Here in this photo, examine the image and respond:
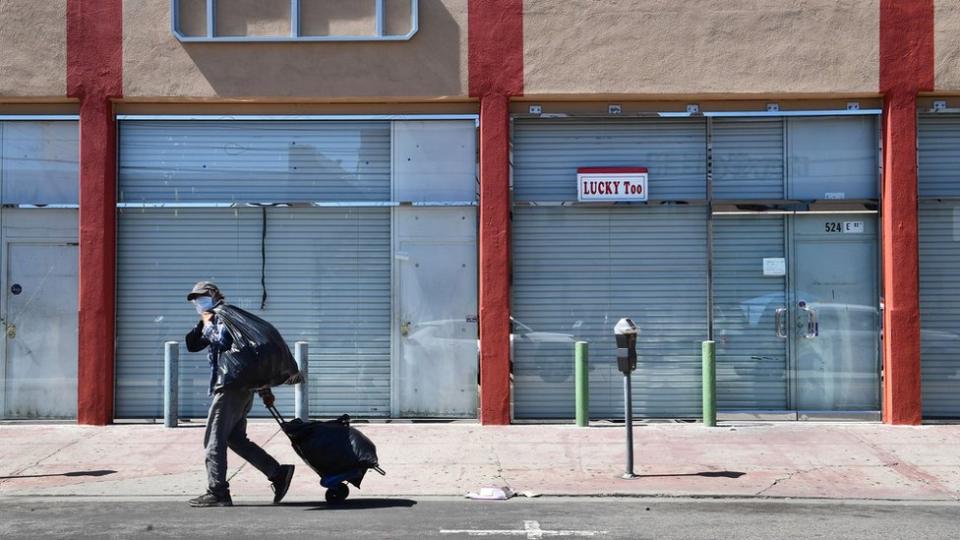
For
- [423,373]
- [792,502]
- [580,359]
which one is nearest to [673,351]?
[580,359]

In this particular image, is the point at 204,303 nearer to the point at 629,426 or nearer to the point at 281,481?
the point at 281,481

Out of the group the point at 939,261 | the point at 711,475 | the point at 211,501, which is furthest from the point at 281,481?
the point at 939,261

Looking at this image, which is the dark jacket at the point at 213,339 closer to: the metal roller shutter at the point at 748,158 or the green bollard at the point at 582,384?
the green bollard at the point at 582,384

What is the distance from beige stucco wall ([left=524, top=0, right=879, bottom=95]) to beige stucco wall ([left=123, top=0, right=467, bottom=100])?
1660mm

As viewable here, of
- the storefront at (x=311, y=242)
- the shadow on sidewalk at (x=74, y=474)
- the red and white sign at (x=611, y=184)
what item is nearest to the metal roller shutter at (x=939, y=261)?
the red and white sign at (x=611, y=184)

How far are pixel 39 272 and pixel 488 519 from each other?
7777 millimetres

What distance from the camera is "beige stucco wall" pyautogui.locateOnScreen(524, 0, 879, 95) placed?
1312 cm

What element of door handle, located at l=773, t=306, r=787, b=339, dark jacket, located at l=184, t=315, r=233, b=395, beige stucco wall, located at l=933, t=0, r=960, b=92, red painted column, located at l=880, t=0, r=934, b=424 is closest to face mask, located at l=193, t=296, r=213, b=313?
dark jacket, located at l=184, t=315, r=233, b=395

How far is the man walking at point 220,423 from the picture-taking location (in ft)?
29.0

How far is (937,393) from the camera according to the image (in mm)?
13289

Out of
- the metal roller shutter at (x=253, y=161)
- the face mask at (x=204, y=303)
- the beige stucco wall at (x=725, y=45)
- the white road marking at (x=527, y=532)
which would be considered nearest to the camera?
the white road marking at (x=527, y=532)

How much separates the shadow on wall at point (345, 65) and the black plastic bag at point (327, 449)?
18.1 feet

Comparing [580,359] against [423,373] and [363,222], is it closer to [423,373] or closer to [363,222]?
[423,373]

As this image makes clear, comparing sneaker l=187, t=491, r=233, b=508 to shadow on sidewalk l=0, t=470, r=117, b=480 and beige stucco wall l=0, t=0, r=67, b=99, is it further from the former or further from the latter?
beige stucco wall l=0, t=0, r=67, b=99
